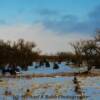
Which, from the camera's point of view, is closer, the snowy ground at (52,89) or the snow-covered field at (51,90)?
the snow-covered field at (51,90)

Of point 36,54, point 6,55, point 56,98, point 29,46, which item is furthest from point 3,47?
point 56,98

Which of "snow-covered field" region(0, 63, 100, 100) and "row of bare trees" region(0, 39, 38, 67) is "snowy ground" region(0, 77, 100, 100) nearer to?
"snow-covered field" region(0, 63, 100, 100)

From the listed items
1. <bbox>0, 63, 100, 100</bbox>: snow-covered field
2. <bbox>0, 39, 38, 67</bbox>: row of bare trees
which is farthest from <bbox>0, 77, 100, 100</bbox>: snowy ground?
<bbox>0, 39, 38, 67</bbox>: row of bare trees

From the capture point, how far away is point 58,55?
10300 cm

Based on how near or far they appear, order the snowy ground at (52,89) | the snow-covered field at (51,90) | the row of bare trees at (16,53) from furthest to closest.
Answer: the row of bare trees at (16,53) < the snowy ground at (52,89) < the snow-covered field at (51,90)

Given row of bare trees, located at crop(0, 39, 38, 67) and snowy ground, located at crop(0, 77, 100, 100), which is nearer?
snowy ground, located at crop(0, 77, 100, 100)

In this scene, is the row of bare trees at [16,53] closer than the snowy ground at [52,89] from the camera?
No

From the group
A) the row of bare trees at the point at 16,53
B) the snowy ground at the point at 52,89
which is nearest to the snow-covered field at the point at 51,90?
the snowy ground at the point at 52,89

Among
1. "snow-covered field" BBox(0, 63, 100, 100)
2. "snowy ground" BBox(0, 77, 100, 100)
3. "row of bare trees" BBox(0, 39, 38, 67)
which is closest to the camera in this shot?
"snow-covered field" BBox(0, 63, 100, 100)

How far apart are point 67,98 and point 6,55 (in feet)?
137

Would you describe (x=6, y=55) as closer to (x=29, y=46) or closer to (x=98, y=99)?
(x=29, y=46)

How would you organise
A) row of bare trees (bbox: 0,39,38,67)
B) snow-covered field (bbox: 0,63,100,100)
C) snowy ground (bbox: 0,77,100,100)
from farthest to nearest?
row of bare trees (bbox: 0,39,38,67), snowy ground (bbox: 0,77,100,100), snow-covered field (bbox: 0,63,100,100)

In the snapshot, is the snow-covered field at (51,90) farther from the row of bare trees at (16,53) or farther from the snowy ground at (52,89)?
the row of bare trees at (16,53)

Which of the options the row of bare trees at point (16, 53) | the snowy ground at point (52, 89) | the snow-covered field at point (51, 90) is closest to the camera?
the snow-covered field at point (51, 90)
